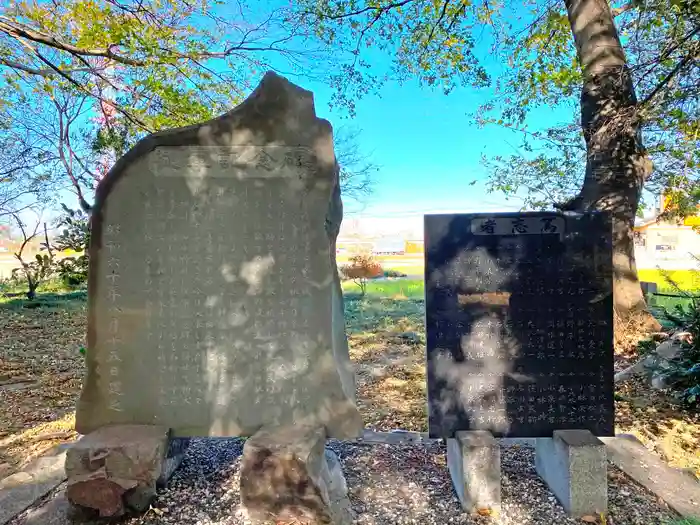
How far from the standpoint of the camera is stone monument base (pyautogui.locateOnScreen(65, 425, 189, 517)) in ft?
7.70

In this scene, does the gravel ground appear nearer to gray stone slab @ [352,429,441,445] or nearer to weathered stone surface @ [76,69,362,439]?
gray stone slab @ [352,429,441,445]

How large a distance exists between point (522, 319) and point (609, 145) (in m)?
4.58

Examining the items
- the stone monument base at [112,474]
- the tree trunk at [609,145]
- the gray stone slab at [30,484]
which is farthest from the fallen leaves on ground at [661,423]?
the gray stone slab at [30,484]

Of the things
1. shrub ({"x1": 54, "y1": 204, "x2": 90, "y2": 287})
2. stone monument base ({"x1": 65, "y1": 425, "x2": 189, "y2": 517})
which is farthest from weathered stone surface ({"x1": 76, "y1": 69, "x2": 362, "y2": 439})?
shrub ({"x1": 54, "y1": 204, "x2": 90, "y2": 287})

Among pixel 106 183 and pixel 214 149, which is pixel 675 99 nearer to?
pixel 214 149

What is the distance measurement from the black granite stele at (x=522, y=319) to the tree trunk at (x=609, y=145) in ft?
12.7

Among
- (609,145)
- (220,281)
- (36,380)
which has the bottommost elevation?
(36,380)

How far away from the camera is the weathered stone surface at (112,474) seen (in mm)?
2348

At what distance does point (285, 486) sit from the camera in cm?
230

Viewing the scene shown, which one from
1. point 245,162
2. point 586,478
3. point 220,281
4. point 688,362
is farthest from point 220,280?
point 688,362

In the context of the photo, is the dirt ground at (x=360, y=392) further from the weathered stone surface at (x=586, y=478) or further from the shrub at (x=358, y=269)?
the shrub at (x=358, y=269)

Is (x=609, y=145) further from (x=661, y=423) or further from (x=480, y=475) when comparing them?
(x=480, y=475)

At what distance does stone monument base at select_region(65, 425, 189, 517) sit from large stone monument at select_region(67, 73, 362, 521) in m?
0.25

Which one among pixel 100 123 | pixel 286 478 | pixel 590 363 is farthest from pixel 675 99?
pixel 100 123
